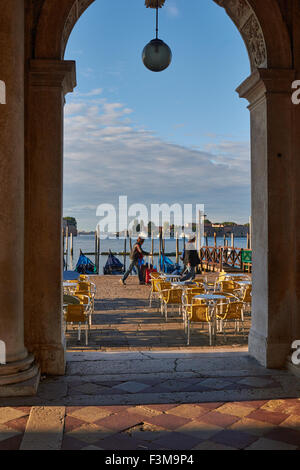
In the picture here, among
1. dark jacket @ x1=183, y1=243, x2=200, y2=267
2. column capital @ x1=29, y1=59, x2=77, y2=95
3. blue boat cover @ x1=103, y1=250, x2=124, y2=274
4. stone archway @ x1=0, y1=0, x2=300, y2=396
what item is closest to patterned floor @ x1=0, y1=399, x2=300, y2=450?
stone archway @ x1=0, y1=0, x2=300, y2=396

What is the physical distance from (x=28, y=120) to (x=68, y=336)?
4.16 metres

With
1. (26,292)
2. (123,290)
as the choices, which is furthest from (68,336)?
(123,290)

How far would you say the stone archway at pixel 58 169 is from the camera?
362 centimetres

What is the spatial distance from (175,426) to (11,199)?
2155 mm

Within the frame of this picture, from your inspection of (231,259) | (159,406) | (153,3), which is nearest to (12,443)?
(159,406)

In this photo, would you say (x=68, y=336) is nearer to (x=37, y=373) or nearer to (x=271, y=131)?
(x=37, y=373)

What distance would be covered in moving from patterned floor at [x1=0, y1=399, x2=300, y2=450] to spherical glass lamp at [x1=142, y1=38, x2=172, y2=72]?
3657 mm

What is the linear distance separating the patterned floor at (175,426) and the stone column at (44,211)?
3.01 ft

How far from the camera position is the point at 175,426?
2914mm

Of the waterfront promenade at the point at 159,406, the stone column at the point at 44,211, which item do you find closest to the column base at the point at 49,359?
the stone column at the point at 44,211

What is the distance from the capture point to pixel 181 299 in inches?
320

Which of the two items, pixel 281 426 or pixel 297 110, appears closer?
pixel 281 426

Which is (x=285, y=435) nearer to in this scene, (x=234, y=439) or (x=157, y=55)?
(x=234, y=439)

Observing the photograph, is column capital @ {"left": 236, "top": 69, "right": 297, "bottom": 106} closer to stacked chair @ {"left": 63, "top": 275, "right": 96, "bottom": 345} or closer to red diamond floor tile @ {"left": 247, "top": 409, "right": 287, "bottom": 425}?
red diamond floor tile @ {"left": 247, "top": 409, "right": 287, "bottom": 425}
